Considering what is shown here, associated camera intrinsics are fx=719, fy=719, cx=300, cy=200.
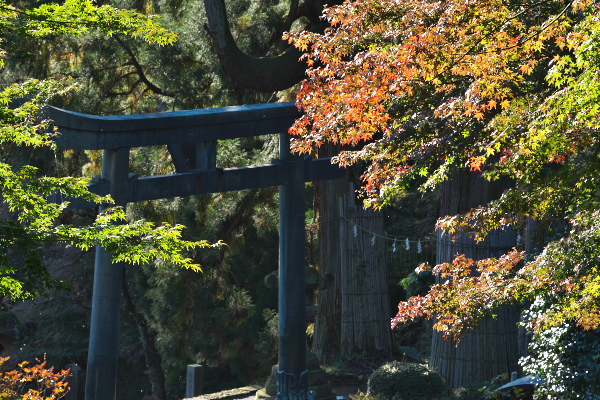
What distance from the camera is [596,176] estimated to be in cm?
530

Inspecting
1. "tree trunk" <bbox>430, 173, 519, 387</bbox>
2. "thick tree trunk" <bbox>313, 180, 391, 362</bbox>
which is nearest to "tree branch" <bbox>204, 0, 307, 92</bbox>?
"thick tree trunk" <bbox>313, 180, 391, 362</bbox>

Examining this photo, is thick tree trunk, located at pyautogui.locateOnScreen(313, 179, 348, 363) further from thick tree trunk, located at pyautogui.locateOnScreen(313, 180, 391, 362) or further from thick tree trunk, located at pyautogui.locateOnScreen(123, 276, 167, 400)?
thick tree trunk, located at pyautogui.locateOnScreen(123, 276, 167, 400)

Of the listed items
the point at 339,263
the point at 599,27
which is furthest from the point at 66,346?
the point at 599,27

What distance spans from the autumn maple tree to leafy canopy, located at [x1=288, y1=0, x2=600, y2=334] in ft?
0.04

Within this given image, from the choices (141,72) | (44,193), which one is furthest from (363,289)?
(44,193)

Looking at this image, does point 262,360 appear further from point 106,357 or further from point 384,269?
point 106,357

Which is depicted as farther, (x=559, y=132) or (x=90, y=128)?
(x=90, y=128)

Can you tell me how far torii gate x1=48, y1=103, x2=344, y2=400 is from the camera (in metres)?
7.47

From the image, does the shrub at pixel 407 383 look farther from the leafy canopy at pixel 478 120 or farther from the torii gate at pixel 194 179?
the leafy canopy at pixel 478 120

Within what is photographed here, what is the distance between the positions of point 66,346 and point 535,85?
1535cm

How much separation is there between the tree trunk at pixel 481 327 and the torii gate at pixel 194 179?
72.8 inches

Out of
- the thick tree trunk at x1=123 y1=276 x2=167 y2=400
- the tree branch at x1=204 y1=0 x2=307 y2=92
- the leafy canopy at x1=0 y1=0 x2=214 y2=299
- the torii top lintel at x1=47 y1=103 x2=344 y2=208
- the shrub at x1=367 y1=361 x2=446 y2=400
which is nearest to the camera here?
the leafy canopy at x1=0 y1=0 x2=214 y2=299

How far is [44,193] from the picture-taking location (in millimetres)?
5086

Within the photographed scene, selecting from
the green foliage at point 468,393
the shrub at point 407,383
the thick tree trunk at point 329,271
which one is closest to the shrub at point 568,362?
the green foliage at point 468,393
